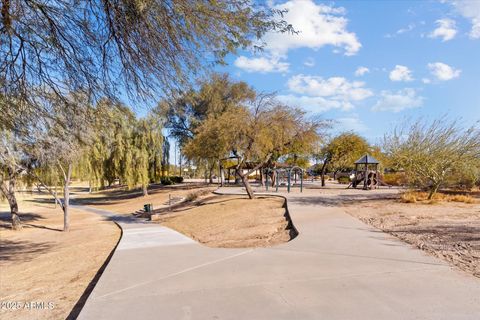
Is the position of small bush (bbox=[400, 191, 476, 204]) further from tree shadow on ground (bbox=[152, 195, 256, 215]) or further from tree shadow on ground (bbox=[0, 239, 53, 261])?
tree shadow on ground (bbox=[0, 239, 53, 261])

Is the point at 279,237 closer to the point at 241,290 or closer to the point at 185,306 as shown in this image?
the point at 241,290

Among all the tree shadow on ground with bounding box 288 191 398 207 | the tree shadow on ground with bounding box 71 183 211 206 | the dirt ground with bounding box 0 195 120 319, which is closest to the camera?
the dirt ground with bounding box 0 195 120 319

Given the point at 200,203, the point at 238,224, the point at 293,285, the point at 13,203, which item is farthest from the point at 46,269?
the point at 200,203

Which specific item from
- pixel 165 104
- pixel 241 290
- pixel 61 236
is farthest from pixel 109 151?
pixel 241 290

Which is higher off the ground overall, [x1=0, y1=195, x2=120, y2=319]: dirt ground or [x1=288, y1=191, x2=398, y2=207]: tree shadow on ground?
[x1=288, y1=191, x2=398, y2=207]: tree shadow on ground

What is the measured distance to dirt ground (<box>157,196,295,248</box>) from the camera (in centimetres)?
1152

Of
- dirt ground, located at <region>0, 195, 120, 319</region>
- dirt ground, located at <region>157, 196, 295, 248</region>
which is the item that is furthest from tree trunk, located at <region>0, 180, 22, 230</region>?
dirt ground, located at <region>157, 196, 295, 248</region>

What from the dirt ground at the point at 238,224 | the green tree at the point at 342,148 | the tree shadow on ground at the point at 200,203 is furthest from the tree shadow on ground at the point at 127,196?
the dirt ground at the point at 238,224

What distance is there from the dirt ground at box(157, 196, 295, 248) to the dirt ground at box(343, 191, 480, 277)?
3.02m

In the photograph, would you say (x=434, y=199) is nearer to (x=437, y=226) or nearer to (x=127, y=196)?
(x=437, y=226)

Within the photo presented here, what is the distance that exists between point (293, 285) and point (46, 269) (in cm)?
803

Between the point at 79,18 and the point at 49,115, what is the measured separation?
233cm

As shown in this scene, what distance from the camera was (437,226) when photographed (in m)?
10.6

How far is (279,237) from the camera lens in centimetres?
1130
